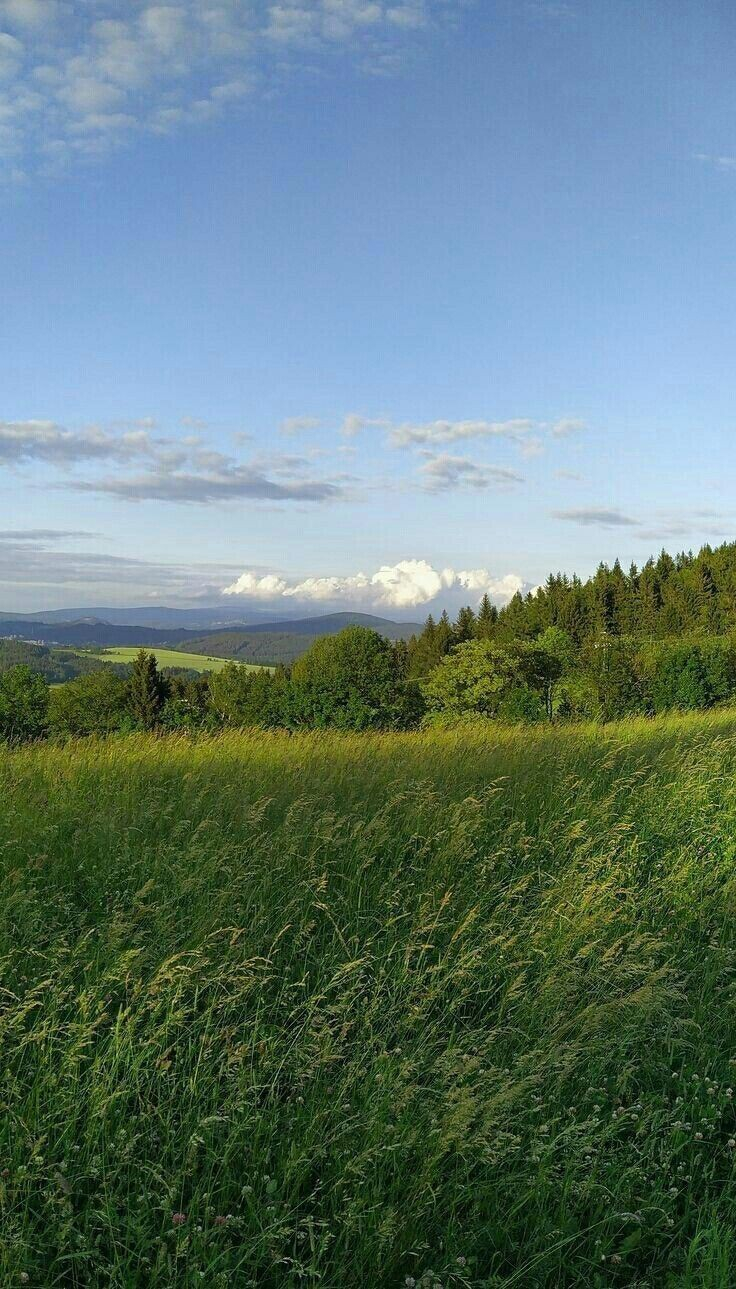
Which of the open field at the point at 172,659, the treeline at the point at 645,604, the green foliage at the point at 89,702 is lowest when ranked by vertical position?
the green foliage at the point at 89,702

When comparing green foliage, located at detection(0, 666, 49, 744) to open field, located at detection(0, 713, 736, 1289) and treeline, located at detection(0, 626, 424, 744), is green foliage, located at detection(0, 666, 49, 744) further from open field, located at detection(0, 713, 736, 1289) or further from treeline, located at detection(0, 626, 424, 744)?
open field, located at detection(0, 713, 736, 1289)

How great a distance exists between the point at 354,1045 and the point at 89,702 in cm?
7634

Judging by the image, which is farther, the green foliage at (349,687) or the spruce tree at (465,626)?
the spruce tree at (465,626)

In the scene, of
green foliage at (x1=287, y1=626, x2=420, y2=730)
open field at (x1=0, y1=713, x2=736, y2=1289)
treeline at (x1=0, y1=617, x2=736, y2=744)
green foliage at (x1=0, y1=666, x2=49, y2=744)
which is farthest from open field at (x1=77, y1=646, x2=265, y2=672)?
open field at (x1=0, y1=713, x2=736, y2=1289)

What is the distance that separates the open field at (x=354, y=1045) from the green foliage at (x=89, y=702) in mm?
60414

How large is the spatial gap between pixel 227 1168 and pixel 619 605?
120m

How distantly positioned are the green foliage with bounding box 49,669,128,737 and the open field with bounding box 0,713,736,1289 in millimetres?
60414

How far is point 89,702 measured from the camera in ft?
245

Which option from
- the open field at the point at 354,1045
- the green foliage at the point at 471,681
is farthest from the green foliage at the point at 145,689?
the open field at the point at 354,1045

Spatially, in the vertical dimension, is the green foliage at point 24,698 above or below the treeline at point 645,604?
below

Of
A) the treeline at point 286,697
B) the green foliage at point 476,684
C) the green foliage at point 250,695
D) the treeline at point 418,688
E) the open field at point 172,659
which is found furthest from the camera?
the open field at point 172,659

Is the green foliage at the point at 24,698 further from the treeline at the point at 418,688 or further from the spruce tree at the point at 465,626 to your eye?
the spruce tree at the point at 465,626

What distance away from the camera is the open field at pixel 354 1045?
2.71 m

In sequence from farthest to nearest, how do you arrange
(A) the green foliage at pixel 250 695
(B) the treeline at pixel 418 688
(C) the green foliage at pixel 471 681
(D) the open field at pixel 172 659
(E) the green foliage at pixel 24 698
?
(D) the open field at pixel 172 659 → (C) the green foliage at pixel 471 681 → (A) the green foliage at pixel 250 695 → (E) the green foliage at pixel 24 698 → (B) the treeline at pixel 418 688
